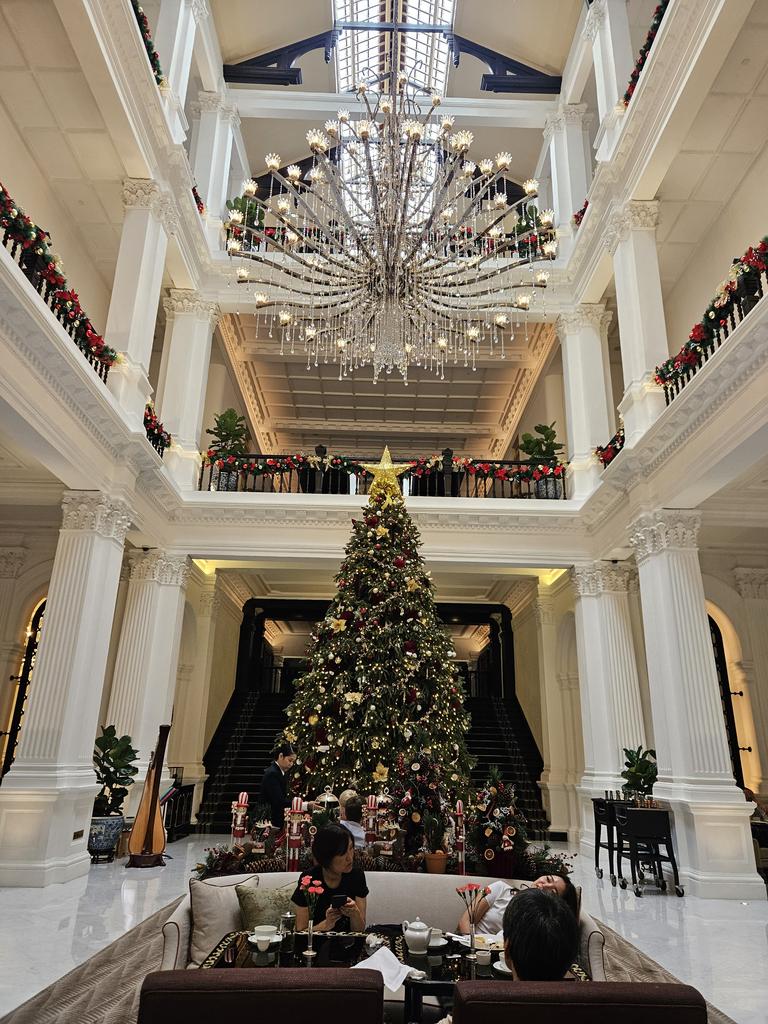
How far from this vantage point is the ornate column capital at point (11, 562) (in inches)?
509

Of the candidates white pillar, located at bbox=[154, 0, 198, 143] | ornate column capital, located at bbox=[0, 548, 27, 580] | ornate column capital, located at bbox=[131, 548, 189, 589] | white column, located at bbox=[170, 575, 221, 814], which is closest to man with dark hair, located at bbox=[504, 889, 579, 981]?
ornate column capital, located at bbox=[131, 548, 189, 589]

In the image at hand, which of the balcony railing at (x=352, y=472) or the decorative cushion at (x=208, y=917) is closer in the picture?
the decorative cushion at (x=208, y=917)

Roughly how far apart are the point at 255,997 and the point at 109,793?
861 centimetres

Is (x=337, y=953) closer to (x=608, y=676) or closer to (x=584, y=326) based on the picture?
(x=608, y=676)

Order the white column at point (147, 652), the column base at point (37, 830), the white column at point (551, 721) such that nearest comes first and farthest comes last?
1. the column base at point (37, 830)
2. the white column at point (147, 652)
3. the white column at point (551, 721)

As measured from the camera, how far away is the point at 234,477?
12898mm

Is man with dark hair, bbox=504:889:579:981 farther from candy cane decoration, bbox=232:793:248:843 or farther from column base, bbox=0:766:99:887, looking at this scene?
column base, bbox=0:766:99:887

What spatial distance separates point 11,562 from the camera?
13.0 meters

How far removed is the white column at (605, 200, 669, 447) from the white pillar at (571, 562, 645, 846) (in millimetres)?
3082

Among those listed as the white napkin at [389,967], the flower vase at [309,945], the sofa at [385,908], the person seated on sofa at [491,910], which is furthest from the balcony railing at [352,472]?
the white napkin at [389,967]

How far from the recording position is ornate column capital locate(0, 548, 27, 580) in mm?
12922

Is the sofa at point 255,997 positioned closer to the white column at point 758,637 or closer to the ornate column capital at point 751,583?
the white column at point 758,637

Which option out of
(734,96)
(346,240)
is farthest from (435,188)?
(734,96)

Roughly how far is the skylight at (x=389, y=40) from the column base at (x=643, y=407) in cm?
991
